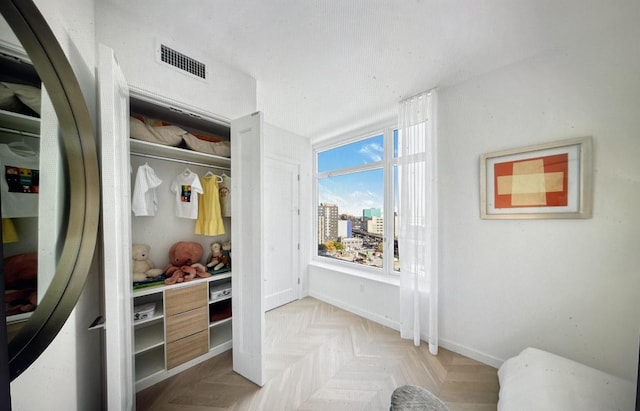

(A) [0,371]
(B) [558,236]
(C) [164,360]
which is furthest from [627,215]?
(C) [164,360]

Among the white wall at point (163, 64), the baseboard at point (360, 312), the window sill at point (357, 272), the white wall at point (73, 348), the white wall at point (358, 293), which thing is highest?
the white wall at point (163, 64)

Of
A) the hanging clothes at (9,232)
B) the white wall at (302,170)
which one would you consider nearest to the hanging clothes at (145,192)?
the hanging clothes at (9,232)

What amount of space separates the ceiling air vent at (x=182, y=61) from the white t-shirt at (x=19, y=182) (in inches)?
49.5

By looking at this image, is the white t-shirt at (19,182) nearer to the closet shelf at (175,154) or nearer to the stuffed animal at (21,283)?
the stuffed animal at (21,283)

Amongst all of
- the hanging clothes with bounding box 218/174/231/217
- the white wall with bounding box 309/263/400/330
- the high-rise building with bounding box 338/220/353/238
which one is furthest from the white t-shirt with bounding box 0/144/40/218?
the high-rise building with bounding box 338/220/353/238

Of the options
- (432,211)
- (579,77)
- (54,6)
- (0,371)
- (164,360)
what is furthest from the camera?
(432,211)

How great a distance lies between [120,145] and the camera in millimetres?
1092

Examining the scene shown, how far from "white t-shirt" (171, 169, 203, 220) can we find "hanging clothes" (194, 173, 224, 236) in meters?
0.09

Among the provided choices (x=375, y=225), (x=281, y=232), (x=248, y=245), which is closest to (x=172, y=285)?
(x=248, y=245)

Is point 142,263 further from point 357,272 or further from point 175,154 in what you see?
point 357,272

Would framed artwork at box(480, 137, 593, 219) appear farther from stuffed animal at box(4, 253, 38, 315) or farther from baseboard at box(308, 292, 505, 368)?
stuffed animal at box(4, 253, 38, 315)

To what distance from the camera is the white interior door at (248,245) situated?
1.65 meters

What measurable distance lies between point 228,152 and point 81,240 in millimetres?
1494

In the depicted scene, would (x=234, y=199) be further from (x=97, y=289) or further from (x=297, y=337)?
(x=297, y=337)
